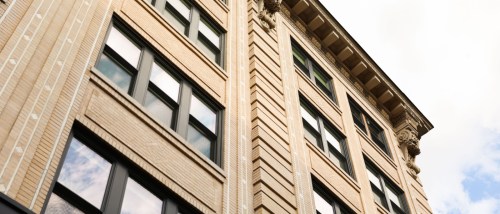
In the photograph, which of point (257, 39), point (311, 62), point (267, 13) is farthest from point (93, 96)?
point (311, 62)

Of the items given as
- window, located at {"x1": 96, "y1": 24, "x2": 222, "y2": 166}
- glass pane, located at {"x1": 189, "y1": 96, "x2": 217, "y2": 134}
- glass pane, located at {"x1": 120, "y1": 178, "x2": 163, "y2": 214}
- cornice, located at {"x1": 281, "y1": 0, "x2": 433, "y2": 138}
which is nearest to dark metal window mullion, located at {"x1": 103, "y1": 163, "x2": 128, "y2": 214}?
glass pane, located at {"x1": 120, "y1": 178, "x2": 163, "y2": 214}

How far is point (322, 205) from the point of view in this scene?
53.5 ft

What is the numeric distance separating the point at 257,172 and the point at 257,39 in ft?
21.2

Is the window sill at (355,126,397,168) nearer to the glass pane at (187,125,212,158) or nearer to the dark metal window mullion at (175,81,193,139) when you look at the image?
the dark metal window mullion at (175,81,193,139)

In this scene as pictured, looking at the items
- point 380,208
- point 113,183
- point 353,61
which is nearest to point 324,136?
point 380,208

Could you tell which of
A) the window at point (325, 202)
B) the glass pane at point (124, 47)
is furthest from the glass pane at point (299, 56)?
the glass pane at point (124, 47)

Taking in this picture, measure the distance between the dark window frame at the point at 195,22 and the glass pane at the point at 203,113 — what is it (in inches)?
80.4

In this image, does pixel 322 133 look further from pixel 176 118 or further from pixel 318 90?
pixel 176 118

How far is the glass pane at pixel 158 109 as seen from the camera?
12789 mm

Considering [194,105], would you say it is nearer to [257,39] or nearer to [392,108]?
[257,39]

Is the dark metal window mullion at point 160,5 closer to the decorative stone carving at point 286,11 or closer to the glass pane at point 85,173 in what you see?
the glass pane at point 85,173

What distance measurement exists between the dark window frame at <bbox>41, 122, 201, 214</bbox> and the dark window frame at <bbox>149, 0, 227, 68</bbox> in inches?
225

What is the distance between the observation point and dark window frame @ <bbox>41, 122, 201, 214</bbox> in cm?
941

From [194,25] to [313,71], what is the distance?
731cm
